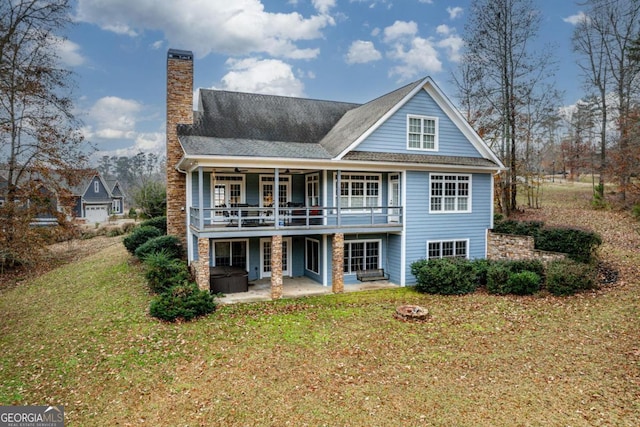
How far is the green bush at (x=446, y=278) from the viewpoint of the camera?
1438 centimetres

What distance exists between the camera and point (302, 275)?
17.6m

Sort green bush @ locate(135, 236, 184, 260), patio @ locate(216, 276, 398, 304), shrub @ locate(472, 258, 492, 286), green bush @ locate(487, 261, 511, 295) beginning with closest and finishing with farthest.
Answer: patio @ locate(216, 276, 398, 304)
green bush @ locate(487, 261, 511, 295)
shrub @ locate(472, 258, 492, 286)
green bush @ locate(135, 236, 184, 260)

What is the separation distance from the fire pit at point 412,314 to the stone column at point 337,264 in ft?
11.1

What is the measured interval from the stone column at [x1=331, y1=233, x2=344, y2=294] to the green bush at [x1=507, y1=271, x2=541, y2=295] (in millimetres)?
6488

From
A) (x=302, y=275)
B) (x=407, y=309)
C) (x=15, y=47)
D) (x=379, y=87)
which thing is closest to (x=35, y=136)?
(x=15, y=47)

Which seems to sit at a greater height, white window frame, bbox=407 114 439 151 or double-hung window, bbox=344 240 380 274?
white window frame, bbox=407 114 439 151

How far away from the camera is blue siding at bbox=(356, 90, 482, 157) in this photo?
52.4 feet

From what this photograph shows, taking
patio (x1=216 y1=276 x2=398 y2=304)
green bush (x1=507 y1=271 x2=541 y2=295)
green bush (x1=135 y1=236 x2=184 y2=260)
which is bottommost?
patio (x1=216 y1=276 x2=398 y2=304)

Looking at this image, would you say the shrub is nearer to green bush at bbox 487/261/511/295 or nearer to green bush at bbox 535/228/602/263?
green bush at bbox 487/261/511/295

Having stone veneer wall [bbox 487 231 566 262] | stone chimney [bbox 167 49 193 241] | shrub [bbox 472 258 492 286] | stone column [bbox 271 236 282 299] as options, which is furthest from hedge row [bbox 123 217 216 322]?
stone veneer wall [bbox 487 231 566 262]

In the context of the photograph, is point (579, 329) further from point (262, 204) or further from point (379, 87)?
point (379, 87)

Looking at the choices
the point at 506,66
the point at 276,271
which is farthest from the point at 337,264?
the point at 506,66

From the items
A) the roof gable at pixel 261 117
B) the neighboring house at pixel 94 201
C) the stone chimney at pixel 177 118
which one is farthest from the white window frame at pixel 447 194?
the neighboring house at pixel 94 201

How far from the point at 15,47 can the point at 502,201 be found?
27.7m
